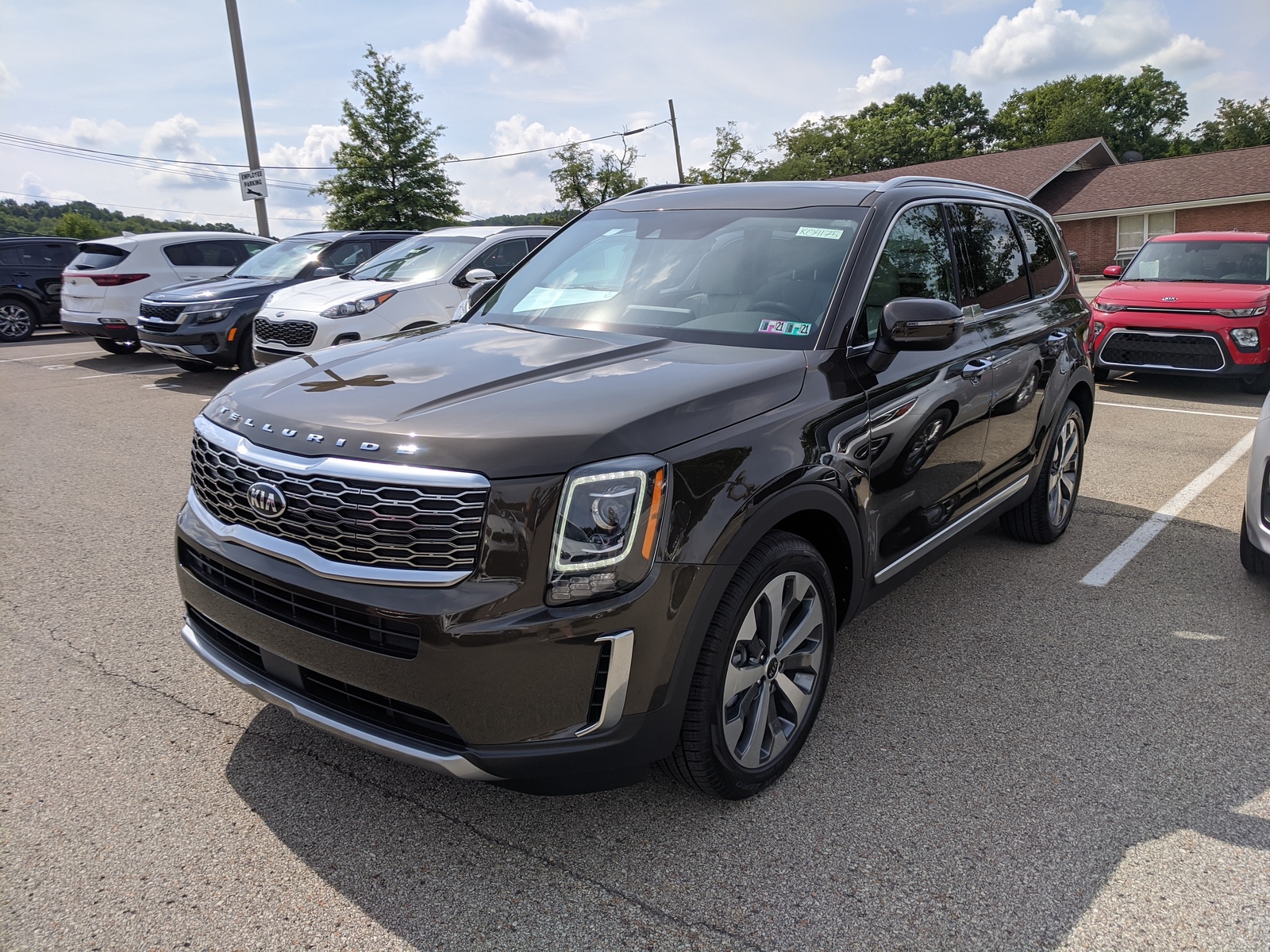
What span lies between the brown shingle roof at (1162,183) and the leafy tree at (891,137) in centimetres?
2041

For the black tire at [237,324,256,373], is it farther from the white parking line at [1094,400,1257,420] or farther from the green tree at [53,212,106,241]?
the green tree at [53,212,106,241]

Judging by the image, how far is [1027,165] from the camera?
130 ft

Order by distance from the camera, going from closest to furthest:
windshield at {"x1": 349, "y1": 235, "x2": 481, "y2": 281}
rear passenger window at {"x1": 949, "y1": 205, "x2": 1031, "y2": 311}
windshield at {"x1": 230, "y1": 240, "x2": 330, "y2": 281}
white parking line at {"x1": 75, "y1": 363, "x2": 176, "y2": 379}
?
rear passenger window at {"x1": 949, "y1": 205, "x2": 1031, "y2": 311}
windshield at {"x1": 349, "y1": 235, "x2": 481, "y2": 281}
windshield at {"x1": 230, "y1": 240, "x2": 330, "y2": 281}
white parking line at {"x1": 75, "y1": 363, "x2": 176, "y2": 379}

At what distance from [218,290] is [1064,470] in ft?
30.8

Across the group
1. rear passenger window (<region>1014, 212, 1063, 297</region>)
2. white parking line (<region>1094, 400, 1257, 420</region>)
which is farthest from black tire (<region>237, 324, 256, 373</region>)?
white parking line (<region>1094, 400, 1257, 420</region>)

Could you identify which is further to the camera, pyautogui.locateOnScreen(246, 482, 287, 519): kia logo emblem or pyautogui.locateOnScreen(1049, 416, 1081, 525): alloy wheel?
pyautogui.locateOnScreen(1049, 416, 1081, 525): alloy wheel

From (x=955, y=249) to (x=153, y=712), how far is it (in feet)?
12.1

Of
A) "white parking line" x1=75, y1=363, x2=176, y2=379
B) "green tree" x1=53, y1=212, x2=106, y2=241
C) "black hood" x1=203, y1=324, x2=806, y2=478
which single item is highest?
"green tree" x1=53, y1=212, x2=106, y2=241

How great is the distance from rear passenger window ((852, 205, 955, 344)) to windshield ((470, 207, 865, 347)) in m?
0.16

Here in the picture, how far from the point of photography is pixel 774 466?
2592mm

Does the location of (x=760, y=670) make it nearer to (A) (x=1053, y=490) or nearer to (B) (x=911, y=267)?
(B) (x=911, y=267)

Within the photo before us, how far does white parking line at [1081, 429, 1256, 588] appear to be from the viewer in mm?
4647

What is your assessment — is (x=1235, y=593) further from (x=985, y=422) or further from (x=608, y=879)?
(x=608, y=879)

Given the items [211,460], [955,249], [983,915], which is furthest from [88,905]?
[955,249]
